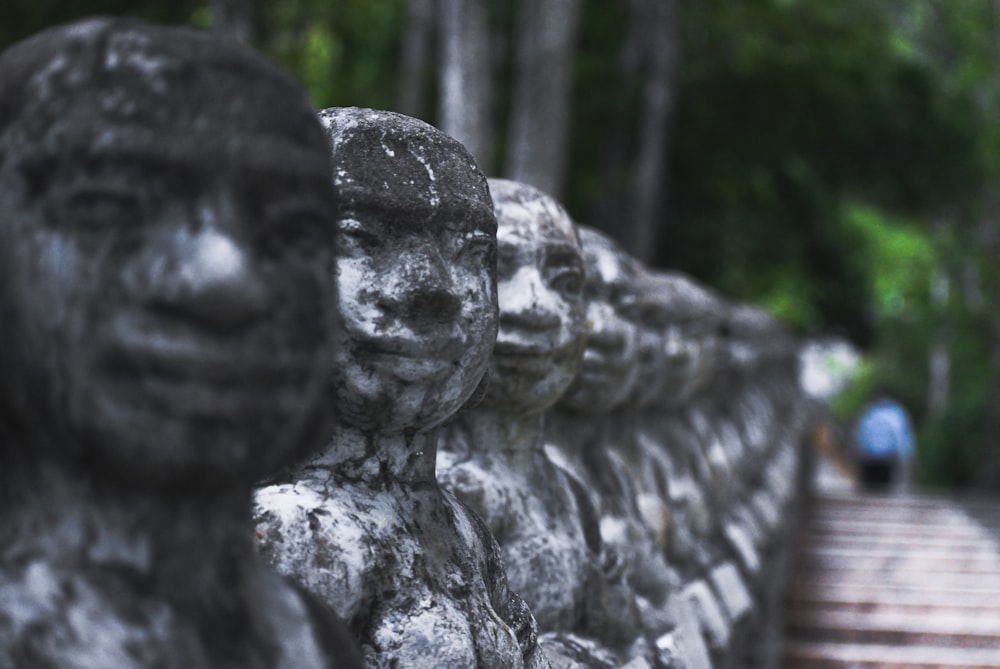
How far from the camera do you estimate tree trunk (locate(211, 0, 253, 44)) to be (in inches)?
482

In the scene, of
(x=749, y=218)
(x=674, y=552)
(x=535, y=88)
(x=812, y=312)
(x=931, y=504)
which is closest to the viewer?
(x=674, y=552)

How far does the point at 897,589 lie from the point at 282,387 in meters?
8.56

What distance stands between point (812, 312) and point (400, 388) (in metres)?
19.0

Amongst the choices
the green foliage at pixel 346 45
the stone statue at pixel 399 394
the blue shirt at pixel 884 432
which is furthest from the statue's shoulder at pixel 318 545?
the blue shirt at pixel 884 432

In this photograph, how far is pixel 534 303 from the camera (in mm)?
3369

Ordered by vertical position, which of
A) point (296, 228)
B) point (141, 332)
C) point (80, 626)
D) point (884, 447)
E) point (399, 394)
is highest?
point (296, 228)

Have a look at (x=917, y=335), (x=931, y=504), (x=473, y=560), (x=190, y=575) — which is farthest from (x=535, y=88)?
(x=917, y=335)

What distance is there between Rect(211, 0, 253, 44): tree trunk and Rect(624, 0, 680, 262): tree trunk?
4203 millimetres

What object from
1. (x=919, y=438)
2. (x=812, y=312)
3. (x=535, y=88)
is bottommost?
(x=919, y=438)

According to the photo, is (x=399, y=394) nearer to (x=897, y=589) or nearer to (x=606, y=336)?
(x=606, y=336)

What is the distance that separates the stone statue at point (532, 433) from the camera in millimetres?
3322

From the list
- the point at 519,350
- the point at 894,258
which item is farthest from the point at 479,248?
the point at 894,258

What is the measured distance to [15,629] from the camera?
163cm

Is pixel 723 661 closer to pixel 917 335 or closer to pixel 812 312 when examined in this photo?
pixel 812 312
